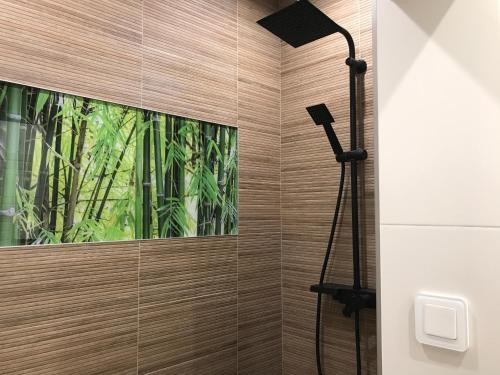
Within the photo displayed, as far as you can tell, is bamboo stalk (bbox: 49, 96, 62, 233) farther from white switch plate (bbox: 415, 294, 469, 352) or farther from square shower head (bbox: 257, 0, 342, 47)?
white switch plate (bbox: 415, 294, 469, 352)

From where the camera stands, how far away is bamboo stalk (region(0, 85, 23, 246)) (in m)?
1.11

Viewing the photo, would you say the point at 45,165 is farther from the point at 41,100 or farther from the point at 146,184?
the point at 146,184

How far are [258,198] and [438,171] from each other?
1.21 m

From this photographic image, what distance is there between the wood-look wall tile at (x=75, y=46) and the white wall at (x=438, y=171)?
3.16ft

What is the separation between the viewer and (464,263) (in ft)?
2.17

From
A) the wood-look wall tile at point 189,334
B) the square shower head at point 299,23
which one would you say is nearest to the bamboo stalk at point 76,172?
the wood-look wall tile at point 189,334

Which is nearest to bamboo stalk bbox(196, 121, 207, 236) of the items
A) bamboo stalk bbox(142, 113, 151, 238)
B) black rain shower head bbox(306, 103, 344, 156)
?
bamboo stalk bbox(142, 113, 151, 238)

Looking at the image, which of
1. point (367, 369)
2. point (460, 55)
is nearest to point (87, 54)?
point (460, 55)

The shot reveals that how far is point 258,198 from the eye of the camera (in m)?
1.86

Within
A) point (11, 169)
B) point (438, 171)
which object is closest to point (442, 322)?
point (438, 171)

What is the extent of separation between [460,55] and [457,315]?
0.47 metres

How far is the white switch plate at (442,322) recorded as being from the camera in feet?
2.12

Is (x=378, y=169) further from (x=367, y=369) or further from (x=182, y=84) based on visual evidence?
(x=367, y=369)

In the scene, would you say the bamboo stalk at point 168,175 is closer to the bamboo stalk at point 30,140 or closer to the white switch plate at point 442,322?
the bamboo stalk at point 30,140
